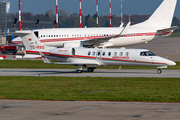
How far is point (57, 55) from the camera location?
101 ft

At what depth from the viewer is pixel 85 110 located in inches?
506

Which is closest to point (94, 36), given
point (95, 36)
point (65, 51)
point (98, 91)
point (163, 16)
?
point (95, 36)

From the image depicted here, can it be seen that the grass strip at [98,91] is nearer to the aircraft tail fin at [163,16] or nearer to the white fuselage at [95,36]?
the white fuselage at [95,36]

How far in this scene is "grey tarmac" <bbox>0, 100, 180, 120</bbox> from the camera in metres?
11.5

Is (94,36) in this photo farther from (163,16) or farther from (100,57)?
(100,57)

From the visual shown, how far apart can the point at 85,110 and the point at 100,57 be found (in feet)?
55.3

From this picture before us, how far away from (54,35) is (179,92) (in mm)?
28968

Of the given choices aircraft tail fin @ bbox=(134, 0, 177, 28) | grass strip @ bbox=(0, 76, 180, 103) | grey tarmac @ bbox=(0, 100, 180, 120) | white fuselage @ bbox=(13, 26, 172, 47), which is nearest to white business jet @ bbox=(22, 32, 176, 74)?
grass strip @ bbox=(0, 76, 180, 103)

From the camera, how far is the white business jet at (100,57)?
28172mm

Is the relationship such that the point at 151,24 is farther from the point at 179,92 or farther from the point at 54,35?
the point at 179,92

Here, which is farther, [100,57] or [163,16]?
[163,16]

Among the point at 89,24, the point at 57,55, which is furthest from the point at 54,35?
the point at 89,24

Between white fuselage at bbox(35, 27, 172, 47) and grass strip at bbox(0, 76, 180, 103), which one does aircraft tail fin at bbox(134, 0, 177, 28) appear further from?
grass strip at bbox(0, 76, 180, 103)

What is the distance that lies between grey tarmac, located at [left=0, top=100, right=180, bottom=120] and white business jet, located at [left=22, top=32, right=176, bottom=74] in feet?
46.4
